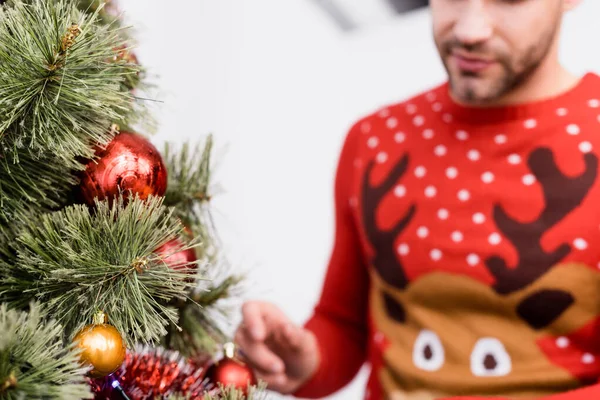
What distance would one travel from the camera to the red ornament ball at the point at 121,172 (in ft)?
1.46

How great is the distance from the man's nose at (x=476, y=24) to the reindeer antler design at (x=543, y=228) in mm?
146

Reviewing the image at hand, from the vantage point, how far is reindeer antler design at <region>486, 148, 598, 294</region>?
0.65 m

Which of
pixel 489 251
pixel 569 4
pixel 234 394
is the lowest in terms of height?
pixel 489 251

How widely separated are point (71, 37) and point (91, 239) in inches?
5.0

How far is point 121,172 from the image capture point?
448 mm

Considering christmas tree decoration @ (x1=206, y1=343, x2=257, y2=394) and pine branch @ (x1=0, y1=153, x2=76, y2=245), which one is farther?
christmas tree decoration @ (x1=206, y1=343, x2=257, y2=394)

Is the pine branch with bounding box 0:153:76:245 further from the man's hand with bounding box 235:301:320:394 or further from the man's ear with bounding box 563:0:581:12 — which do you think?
the man's ear with bounding box 563:0:581:12

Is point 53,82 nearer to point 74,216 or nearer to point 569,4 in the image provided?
point 74,216

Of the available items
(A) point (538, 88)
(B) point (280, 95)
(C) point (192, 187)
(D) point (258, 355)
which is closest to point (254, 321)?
(D) point (258, 355)

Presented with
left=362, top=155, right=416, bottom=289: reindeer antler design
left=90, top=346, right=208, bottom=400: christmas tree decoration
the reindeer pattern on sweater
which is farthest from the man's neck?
left=90, top=346, right=208, bottom=400: christmas tree decoration

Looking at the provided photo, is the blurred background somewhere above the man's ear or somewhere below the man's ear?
below

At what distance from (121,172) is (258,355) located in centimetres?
32

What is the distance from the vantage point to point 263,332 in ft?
2.19

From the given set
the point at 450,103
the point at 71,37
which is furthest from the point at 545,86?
the point at 71,37
